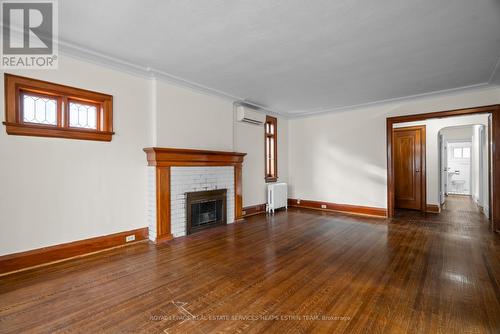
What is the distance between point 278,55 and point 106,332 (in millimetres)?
3375

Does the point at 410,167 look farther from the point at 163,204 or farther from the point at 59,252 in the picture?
the point at 59,252

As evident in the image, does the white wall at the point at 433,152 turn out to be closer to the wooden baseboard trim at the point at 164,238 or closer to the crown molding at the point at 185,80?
the crown molding at the point at 185,80

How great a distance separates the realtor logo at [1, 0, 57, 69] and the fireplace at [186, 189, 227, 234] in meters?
2.63

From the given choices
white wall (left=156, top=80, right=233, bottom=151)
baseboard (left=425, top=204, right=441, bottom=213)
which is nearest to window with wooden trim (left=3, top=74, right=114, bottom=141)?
white wall (left=156, top=80, right=233, bottom=151)

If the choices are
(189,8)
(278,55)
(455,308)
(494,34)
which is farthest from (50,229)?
(494,34)

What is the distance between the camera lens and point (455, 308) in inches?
78.8

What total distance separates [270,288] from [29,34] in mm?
3794

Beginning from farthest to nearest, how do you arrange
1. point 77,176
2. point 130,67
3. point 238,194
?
1. point 238,194
2. point 130,67
3. point 77,176

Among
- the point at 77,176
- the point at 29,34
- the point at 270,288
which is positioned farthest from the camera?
the point at 77,176

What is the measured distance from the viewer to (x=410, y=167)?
6.38 meters

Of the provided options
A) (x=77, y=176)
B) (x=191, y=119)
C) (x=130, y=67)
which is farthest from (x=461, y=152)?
(x=77, y=176)

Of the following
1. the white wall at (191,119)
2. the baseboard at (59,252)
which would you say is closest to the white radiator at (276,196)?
the white wall at (191,119)

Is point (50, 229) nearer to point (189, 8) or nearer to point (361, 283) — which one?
point (189, 8)

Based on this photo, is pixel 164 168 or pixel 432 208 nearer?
pixel 164 168
